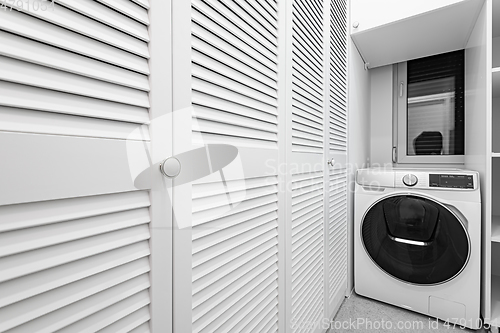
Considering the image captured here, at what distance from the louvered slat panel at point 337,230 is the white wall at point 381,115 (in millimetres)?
881

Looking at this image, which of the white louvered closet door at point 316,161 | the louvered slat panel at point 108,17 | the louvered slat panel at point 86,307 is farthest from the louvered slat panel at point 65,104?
the white louvered closet door at point 316,161

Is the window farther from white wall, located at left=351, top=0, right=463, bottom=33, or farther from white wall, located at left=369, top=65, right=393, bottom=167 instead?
white wall, located at left=351, top=0, right=463, bottom=33

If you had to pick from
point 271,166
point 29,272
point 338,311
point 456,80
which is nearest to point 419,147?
point 456,80

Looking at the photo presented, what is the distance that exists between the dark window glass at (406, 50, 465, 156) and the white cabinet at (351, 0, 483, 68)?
26 centimetres

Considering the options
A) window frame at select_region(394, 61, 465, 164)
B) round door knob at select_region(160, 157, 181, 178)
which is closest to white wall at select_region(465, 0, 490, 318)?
window frame at select_region(394, 61, 465, 164)

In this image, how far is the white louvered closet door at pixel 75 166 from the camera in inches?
13.1

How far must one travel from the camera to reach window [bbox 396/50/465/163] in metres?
2.03

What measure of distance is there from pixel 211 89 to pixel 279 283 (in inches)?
28.0

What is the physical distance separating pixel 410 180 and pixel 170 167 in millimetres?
1550

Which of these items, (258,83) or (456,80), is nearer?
(258,83)

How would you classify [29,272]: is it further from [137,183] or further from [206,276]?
[206,276]

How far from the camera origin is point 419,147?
7.22ft

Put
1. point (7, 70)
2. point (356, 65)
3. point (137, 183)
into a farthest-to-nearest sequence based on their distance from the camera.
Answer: point (356, 65), point (137, 183), point (7, 70)

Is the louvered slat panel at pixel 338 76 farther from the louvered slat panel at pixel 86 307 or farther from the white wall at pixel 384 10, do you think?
the louvered slat panel at pixel 86 307
